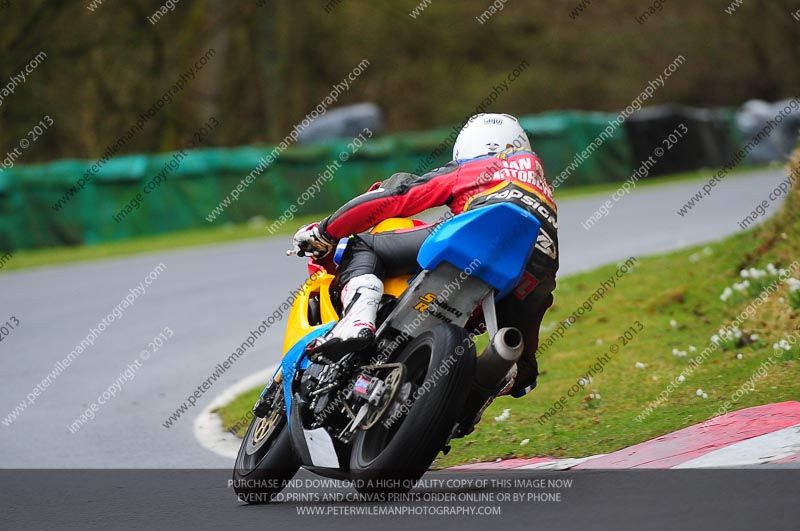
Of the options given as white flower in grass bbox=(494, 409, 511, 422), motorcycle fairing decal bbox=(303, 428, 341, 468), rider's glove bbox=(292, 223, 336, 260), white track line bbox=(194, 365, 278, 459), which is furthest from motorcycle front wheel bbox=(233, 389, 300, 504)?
white flower in grass bbox=(494, 409, 511, 422)

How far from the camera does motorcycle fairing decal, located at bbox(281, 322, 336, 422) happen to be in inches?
224

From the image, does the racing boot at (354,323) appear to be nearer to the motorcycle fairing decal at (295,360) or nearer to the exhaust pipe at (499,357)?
the motorcycle fairing decal at (295,360)

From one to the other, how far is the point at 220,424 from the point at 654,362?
2893mm

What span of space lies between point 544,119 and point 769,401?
896 inches

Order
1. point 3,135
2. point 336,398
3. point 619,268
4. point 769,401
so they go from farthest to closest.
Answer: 1. point 3,135
2. point 619,268
3. point 769,401
4. point 336,398

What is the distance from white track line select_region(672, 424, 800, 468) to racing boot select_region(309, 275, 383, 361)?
147 centimetres

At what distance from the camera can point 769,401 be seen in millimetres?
6660

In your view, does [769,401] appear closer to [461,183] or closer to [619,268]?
[461,183]

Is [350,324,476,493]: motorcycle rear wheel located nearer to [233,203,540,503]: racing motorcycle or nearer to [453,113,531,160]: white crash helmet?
[233,203,540,503]: racing motorcycle

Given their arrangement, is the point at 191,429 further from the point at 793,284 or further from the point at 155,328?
the point at 793,284

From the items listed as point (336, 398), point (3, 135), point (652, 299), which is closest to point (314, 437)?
point (336, 398)

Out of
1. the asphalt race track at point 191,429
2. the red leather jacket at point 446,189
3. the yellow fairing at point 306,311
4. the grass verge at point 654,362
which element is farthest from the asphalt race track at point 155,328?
the red leather jacket at point 446,189

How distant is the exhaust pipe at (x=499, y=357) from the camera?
17.1ft

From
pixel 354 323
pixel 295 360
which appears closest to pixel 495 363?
pixel 354 323
